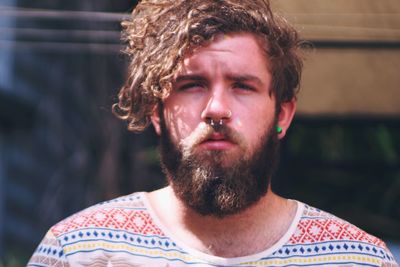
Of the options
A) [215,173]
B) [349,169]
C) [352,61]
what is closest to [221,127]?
[215,173]

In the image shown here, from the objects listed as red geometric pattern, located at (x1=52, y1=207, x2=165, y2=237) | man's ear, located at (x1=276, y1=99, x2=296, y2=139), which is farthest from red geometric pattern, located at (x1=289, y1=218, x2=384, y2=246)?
red geometric pattern, located at (x1=52, y1=207, x2=165, y2=237)

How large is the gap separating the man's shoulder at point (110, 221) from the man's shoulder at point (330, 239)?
1.55ft

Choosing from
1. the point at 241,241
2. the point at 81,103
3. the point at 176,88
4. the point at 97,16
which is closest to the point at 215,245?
the point at 241,241

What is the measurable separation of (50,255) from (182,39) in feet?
2.65

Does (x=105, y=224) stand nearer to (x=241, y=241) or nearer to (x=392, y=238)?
(x=241, y=241)

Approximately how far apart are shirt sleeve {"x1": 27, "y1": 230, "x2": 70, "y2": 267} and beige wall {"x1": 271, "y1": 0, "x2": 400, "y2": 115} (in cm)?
286

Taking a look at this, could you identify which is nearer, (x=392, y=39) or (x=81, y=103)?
(x=392, y=39)

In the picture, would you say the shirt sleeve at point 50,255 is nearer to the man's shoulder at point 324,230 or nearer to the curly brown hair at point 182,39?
the curly brown hair at point 182,39

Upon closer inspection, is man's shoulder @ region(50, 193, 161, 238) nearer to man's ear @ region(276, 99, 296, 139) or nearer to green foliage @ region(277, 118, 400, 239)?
man's ear @ region(276, 99, 296, 139)

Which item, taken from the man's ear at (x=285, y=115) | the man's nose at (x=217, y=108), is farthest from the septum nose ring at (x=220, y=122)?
the man's ear at (x=285, y=115)

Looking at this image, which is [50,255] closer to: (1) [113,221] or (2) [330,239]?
(1) [113,221]

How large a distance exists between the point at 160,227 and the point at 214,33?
2.13 feet

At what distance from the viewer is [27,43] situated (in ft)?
21.8

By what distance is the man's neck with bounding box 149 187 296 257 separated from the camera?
300 cm
